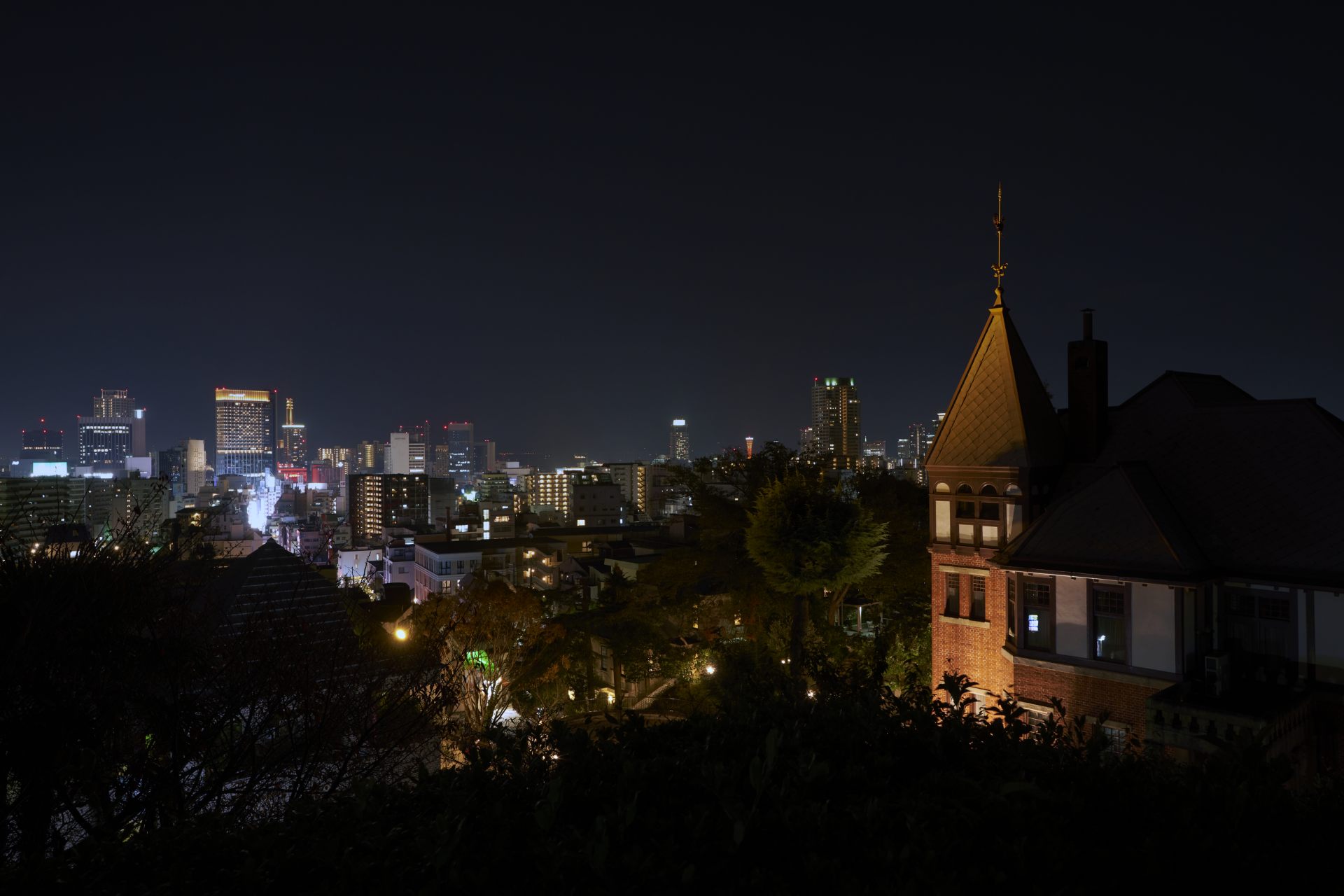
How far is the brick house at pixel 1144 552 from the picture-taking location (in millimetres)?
15047

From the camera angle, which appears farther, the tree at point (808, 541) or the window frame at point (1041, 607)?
the tree at point (808, 541)

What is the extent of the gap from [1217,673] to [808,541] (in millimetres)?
10769

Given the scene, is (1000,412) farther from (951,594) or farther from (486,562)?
(486,562)

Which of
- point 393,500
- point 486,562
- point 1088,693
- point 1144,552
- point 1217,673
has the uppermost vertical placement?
point 1144,552

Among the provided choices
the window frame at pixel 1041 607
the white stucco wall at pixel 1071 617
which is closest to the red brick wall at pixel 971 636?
the window frame at pixel 1041 607

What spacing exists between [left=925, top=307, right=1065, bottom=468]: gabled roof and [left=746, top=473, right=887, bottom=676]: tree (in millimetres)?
3709

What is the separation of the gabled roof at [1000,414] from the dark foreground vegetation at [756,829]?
47.2 ft

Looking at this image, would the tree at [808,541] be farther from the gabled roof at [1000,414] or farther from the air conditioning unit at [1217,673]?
the air conditioning unit at [1217,673]

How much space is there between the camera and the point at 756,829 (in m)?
4.91

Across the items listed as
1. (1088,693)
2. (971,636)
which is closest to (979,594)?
(971,636)

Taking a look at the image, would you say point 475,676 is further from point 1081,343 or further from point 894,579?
point 1081,343

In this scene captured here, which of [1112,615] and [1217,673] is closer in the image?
[1217,673]

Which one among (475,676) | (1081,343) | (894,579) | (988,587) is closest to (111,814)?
(475,676)

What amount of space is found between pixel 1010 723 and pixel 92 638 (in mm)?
9800
